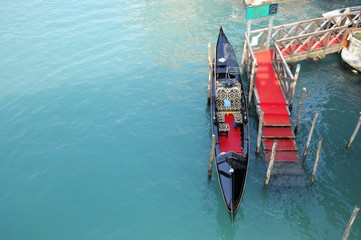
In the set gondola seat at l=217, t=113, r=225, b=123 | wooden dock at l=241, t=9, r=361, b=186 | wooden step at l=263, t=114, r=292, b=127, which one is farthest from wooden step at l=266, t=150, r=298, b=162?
gondola seat at l=217, t=113, r=225, b=123

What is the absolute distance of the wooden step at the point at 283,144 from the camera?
47.7 feet

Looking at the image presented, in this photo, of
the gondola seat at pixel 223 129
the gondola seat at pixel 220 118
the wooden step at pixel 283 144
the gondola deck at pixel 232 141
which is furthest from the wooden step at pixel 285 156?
the gondola seat at pixel 220 118

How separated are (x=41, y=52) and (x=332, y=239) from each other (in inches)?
898

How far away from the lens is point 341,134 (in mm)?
16125

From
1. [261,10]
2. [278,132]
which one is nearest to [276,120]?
[278,132]

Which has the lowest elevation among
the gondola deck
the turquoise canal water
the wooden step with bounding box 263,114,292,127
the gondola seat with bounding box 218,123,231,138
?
the turquoise canal water

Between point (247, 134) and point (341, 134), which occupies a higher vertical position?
point (247, 134)

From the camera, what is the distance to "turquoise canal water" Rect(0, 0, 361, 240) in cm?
1285

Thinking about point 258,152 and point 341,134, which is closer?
point 258,152

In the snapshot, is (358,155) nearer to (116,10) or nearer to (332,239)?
(332,239)

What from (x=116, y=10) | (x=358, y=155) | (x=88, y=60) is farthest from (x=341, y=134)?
(x=116, y=10)

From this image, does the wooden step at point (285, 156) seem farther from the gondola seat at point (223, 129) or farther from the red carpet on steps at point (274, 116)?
the gondola seat at point (223, 129)

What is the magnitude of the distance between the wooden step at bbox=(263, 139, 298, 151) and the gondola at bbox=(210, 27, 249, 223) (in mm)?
1050

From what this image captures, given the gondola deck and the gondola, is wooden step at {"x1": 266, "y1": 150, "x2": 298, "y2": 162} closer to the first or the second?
the gondola
